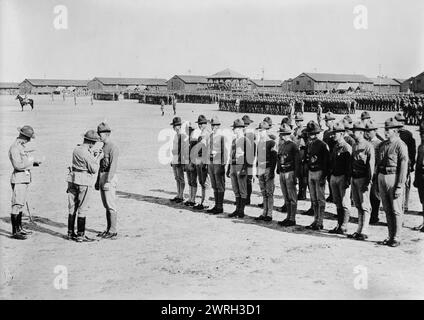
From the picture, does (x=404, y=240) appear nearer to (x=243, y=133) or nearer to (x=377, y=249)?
(x=377, y=249)

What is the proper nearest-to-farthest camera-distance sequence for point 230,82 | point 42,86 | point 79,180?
point 79,180 < point 230,82 < point 42,86

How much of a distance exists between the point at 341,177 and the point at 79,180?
4.50 m

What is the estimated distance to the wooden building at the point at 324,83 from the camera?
77.7 meters

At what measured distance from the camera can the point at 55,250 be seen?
7.11 m

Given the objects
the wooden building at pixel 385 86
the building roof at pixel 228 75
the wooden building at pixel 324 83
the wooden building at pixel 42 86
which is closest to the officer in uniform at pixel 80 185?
the wooden building at pixel 324 83

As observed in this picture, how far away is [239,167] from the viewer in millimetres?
8938

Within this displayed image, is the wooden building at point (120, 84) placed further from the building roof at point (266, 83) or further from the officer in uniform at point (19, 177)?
Answer: the officer in uniform at point (19, 177)

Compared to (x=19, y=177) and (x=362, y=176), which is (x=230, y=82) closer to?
(x=362, y=176)

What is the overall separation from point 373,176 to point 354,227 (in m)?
1.09

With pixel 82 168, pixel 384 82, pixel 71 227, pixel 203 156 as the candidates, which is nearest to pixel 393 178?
pixel 203 156

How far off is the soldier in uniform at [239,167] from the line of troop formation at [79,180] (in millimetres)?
2423

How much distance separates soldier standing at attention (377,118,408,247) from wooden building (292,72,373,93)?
70.4m

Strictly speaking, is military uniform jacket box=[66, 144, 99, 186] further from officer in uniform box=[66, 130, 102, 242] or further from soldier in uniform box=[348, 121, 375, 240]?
soldier in uniform box=[348, 121, 375, 240]
